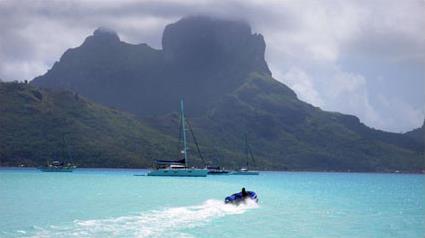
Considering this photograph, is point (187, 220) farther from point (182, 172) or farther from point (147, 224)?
point (182, 172)

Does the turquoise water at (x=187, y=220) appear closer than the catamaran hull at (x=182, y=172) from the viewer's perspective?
Yes

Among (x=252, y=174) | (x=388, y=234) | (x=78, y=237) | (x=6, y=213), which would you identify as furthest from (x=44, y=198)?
(x=252, y=174)

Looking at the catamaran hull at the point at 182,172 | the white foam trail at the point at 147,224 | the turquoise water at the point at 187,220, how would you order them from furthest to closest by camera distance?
the catamaran hull at the point at 182,172, the turquoise water at the point at 187,220, the white foam trail at the point at 147,224

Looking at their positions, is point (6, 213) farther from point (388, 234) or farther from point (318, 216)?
point (388, 234)

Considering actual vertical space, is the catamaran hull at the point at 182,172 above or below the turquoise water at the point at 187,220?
above

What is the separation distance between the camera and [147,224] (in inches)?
1411

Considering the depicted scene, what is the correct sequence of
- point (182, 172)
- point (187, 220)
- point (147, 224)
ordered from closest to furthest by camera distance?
point (147, 224), point (187, 220), point (182, 172)

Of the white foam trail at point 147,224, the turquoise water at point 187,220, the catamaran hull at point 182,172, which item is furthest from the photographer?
the catamaran hull at point 182,172

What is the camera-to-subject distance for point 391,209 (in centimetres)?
5700

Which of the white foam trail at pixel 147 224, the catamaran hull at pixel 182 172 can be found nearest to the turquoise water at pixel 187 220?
the white foam trail at pixel 147 224

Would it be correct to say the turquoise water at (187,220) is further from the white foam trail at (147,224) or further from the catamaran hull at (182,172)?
the catamaran hull at (182,172)

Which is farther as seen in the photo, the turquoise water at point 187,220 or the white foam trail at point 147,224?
the turquoise water at point 187,220

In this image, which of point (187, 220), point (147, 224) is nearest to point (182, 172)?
point (187, 220)

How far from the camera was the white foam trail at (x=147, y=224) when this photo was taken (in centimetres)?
3103
